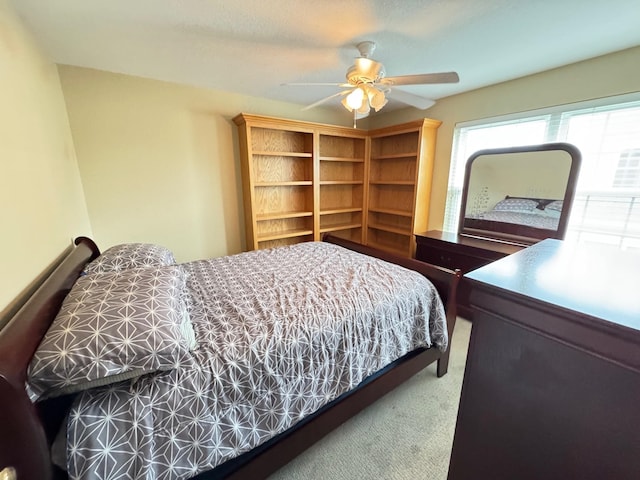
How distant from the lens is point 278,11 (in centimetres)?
153

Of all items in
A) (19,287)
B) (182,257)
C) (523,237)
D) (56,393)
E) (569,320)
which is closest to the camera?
(569,320)

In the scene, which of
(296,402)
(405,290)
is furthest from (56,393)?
(405,290)

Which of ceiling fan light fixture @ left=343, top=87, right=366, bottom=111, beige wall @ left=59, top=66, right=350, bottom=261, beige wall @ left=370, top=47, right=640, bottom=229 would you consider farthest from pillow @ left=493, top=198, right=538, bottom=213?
beige wall @ left=59, top=66, right=350, bottom=261

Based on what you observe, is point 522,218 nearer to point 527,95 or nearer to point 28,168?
point 527,95

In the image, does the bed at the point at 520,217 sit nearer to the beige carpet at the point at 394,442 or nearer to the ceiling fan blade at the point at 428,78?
the ceiling fan blade at the point at 428,78

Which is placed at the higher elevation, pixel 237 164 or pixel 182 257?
pixel 237 164

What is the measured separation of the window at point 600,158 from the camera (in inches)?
81.1

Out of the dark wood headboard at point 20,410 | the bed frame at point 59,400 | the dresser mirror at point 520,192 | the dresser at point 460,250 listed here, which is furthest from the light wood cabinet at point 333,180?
the dark wood headboard at point 20,410

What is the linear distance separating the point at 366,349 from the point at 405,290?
0.46 m

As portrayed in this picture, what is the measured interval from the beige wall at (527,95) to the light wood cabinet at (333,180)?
0.43 feet

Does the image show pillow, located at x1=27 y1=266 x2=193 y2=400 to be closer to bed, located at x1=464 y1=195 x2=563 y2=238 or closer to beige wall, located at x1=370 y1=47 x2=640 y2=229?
bed, located at x1=464 y1=195 x2=563 y2=238

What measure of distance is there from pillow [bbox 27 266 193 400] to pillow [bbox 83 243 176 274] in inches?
20.0

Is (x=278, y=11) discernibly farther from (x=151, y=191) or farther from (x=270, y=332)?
(x=151, y=191)

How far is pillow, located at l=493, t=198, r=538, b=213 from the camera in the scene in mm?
2488
